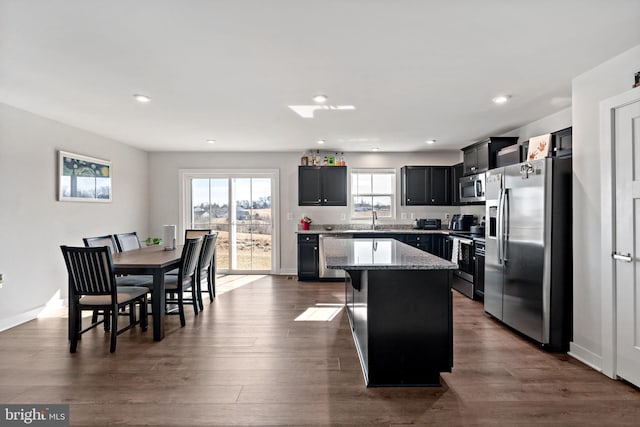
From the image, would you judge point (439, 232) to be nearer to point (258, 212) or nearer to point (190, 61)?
point (258, 212)

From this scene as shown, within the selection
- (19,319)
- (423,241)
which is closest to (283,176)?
(423,241)

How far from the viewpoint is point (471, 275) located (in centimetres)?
484

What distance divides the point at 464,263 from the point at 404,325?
304 centimetres

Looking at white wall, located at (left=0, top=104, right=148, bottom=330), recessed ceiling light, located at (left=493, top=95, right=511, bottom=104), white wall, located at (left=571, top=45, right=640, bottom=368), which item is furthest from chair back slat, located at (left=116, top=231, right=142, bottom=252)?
white wall, located at (left=571, top=45, right=640, bottom=368)

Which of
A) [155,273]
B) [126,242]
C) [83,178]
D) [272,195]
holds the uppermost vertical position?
[83,178]

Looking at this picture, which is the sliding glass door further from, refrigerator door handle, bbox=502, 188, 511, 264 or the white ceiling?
refrigerator door handle, bbox=502, 188, 511, 264

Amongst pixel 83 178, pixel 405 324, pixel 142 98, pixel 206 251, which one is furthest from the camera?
pixel 83 178

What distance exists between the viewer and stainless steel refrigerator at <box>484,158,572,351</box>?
303cm

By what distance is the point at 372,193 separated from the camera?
Answer: 22.0ft

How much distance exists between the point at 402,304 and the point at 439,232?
374 cm

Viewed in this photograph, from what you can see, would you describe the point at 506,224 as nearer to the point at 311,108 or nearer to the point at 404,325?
the point at 404,325

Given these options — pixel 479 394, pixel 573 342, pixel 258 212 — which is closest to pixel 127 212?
pixel 258 212

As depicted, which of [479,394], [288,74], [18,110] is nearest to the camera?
[479,394]

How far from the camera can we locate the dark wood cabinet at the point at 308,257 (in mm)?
6113
